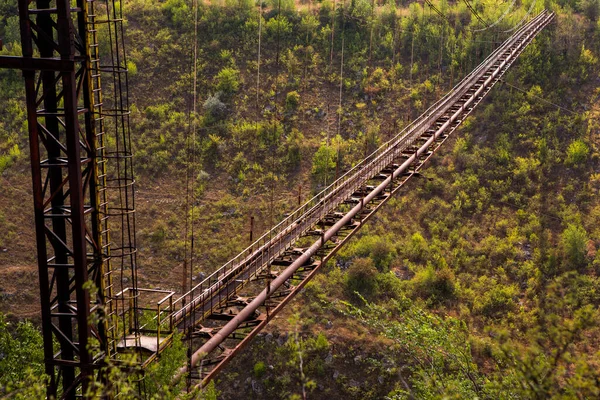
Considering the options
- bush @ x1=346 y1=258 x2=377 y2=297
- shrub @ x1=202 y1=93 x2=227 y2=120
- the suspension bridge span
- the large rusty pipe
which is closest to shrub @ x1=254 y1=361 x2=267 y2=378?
the suspension bridge span

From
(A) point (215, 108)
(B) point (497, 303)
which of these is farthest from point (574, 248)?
(A) point (215, 108)

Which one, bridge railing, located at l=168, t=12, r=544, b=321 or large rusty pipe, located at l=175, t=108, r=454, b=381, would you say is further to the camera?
bridge railing, located at l=168, t=12, r=544, b=321

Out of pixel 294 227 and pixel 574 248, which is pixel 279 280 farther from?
pixel 574 248

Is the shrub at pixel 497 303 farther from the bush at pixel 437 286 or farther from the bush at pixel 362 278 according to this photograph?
the bush at pixel 362 278

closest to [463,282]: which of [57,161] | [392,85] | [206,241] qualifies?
[206,241]

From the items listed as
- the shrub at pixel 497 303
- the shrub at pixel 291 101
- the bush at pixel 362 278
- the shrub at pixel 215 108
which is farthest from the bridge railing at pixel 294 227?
the shrub at pixel 215 108

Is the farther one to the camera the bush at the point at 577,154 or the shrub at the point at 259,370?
the bush at the point at 577,154

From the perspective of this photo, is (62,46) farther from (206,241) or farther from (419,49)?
(419,49)

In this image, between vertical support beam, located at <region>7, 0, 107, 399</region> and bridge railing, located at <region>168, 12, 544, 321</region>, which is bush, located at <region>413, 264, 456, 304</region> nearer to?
bridge railing, located at <region>168, 12, 544, 321</region>
